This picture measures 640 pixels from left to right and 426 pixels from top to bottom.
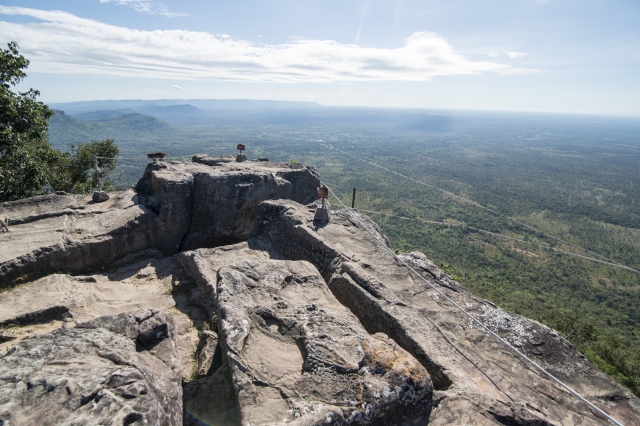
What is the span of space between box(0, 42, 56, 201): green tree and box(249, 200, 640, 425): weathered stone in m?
11.6

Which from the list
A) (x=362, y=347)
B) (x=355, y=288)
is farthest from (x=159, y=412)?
(x=355, y=288)

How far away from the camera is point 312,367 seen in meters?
5.51

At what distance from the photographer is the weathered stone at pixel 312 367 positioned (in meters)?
4.87

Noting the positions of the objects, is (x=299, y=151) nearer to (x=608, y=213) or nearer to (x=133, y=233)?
(x=608, y=213)

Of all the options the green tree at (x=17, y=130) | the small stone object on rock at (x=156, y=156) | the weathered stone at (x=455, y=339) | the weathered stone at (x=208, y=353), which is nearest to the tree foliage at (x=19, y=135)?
the green tree at (x=17, y=130)

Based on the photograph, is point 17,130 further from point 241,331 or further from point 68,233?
point 241,331

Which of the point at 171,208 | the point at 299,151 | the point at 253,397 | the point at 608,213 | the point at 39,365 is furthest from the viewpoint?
the point at 299,151

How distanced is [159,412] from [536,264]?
8179 centimetres

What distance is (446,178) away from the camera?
14975 cm

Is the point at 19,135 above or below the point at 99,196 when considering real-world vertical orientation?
above

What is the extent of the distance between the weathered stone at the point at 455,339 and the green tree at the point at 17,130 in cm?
1165

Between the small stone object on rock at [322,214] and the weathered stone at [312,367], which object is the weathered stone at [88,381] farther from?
the small stone object on rock at [322,214]

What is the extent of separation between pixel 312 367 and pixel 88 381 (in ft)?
9.99

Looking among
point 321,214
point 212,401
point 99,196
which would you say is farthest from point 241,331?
point 99,196
